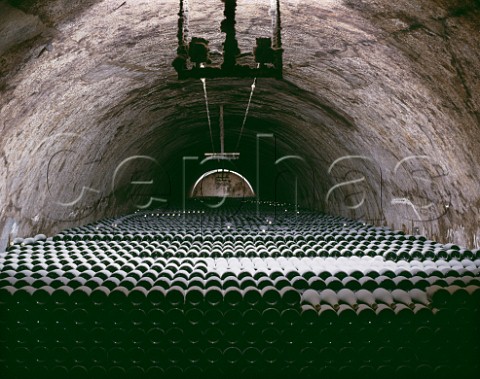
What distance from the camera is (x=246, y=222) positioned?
10328 mm

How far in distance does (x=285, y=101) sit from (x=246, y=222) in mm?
2485

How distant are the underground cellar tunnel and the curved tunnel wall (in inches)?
1.3

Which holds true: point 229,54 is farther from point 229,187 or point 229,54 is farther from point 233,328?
point 229,187

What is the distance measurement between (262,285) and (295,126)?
7025mm

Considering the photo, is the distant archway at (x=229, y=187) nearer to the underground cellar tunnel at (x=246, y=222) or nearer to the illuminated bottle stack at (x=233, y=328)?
the underground cellar tunnel at (x=246, y=222)

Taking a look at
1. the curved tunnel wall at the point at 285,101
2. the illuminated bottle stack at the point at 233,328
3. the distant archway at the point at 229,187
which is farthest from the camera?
the distant archway at the point at 229,187

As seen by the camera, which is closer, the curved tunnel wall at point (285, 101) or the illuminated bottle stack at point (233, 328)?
the illuminated bottle stack at point (233, 328)

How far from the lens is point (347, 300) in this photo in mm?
4465

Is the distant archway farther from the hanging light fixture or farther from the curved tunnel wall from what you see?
the hanging light fixture

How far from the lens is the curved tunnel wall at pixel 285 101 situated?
5.10 metres

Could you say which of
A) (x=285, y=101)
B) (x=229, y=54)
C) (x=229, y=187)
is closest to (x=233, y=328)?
(x=229, y=54)

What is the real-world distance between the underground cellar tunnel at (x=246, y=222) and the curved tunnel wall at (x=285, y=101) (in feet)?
0.11

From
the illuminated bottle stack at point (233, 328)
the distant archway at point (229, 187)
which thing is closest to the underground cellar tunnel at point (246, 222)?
the illuminated bottle stack at point (233, 328)

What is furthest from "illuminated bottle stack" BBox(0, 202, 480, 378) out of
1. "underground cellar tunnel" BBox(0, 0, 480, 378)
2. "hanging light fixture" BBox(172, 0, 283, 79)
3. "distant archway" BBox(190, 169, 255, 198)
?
"distant archway" BBox(190, 169, 255, 198)
